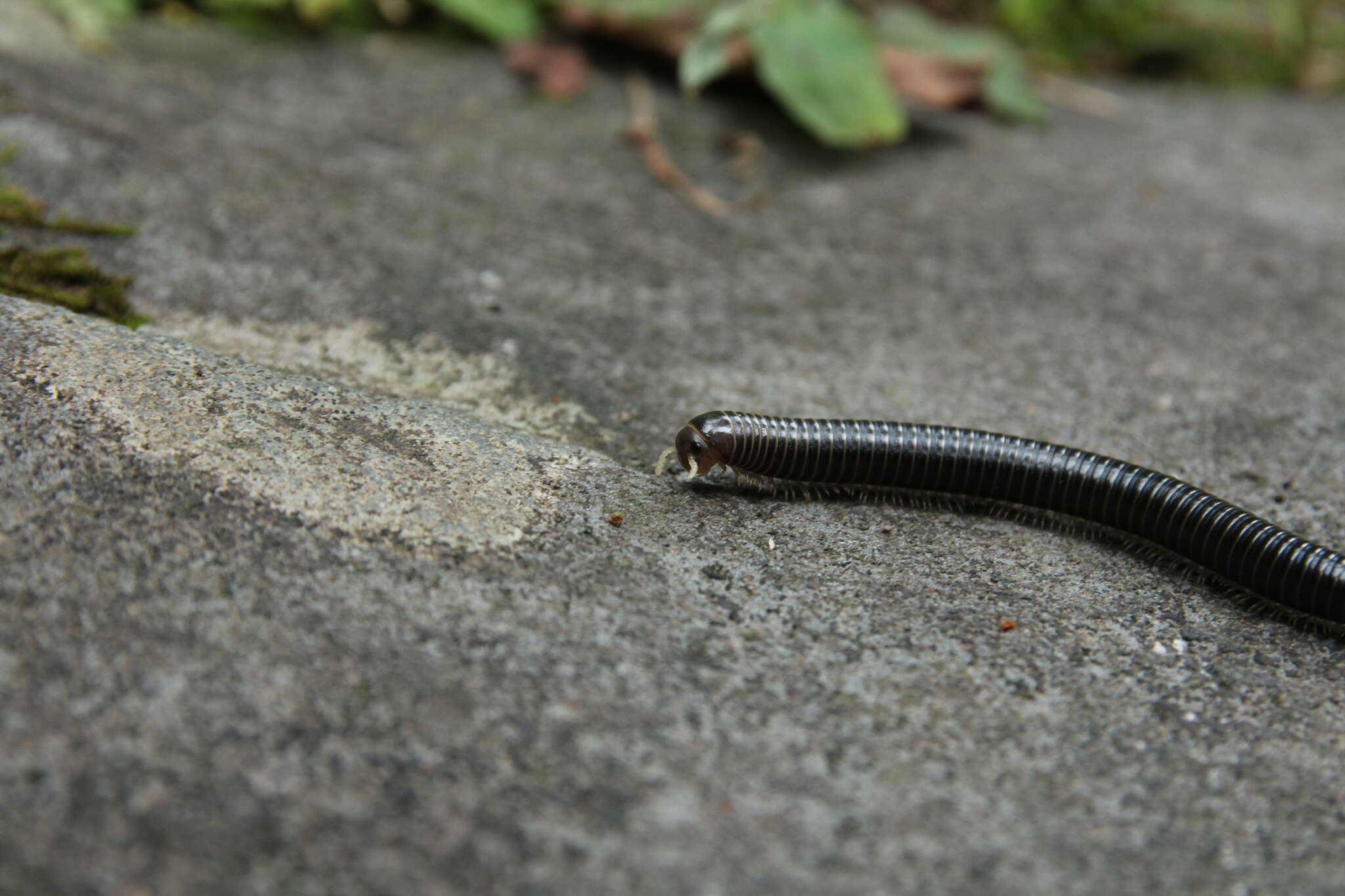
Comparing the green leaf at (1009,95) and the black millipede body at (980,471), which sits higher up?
the green leaf at (1009,95)

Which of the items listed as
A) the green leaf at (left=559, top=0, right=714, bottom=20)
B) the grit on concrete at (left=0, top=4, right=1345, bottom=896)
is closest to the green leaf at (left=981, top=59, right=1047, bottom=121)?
the grit on concrete at (left=0, top=4, right=1345, bottom=896)

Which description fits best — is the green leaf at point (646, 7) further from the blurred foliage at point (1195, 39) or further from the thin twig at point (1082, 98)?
the blurred foliage at point (1195, 39)

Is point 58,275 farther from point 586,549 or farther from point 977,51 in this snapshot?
point 977,51

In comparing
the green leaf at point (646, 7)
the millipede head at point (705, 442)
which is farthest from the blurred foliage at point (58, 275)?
the green leaf at point (646, 7)

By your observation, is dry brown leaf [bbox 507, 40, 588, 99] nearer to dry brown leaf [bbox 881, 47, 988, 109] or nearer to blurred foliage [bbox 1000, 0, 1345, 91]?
dry brown leaf [bbox 881, 47, 988, 109]

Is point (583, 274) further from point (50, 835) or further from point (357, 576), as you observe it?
point (50, 835)

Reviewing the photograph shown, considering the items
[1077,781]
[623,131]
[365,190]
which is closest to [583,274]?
[365,190]

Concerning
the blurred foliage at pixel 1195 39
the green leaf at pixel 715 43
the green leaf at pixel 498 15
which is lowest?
the green leaf at pixel 498 15
